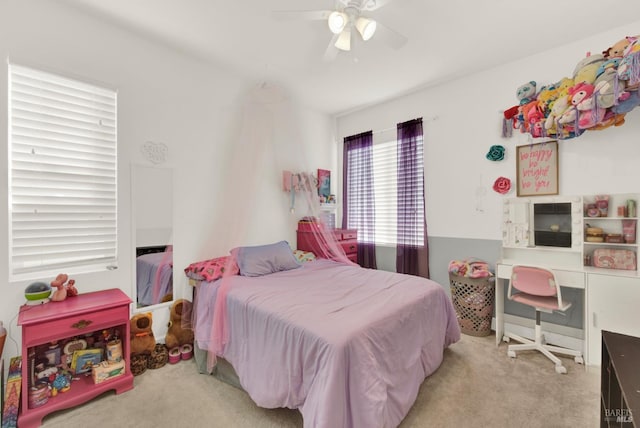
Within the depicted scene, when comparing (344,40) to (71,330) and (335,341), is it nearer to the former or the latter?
(335,341)

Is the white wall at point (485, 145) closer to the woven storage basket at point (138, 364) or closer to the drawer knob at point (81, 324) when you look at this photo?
the woven storage basket at point (138, 364)

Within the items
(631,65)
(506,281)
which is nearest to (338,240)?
(506,281)

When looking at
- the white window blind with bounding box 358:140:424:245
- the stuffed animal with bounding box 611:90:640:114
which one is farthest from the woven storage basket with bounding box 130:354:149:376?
the stuffed animal with bounding box 611:90:640:114

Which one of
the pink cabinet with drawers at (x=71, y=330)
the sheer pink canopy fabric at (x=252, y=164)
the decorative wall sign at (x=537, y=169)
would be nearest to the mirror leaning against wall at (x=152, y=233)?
the pink cabinet with drawers at (x=71, y=330)

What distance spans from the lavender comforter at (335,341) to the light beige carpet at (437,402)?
0.16 meters

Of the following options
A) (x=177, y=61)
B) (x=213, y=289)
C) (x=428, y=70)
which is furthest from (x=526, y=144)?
(x=177, y=61)

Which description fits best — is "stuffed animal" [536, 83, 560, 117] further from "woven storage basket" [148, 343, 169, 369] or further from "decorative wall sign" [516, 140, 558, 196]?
"woven storage basket" [148, 343, 169, 369]

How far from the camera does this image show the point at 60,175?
220 cm

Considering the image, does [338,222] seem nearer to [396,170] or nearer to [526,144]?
[396,170]

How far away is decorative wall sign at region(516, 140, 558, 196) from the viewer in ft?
9.11

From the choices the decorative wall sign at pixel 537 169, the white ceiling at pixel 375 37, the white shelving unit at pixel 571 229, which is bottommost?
the white shelving unit at pixel 571 229

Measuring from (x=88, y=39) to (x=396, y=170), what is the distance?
3.57 m

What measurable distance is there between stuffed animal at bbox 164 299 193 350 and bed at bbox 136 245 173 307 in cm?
15

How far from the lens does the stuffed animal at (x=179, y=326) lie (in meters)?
2.62
